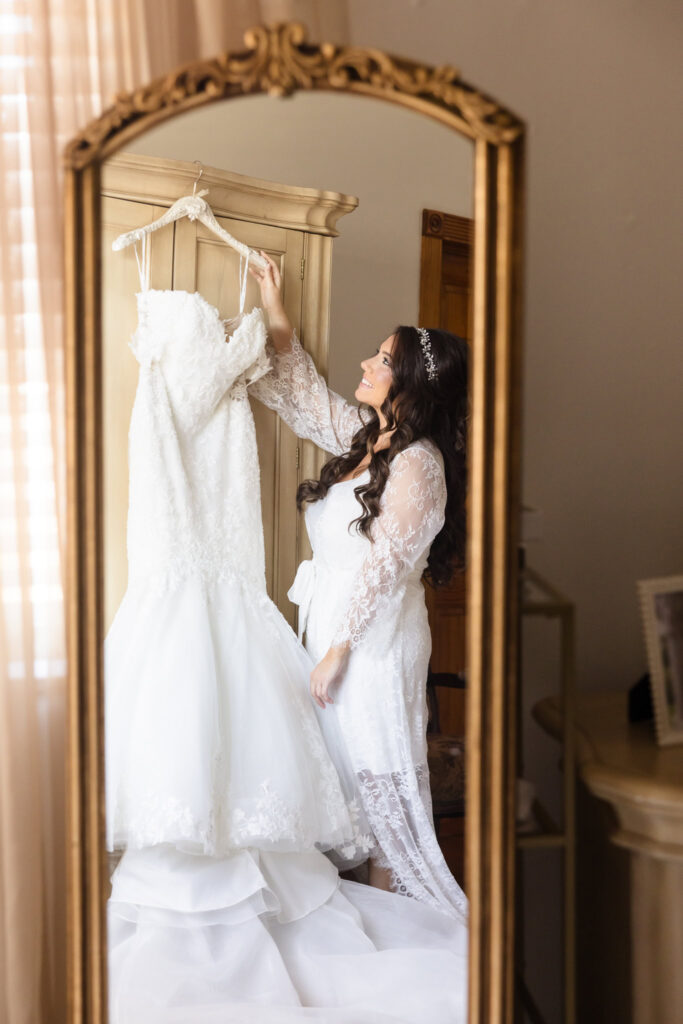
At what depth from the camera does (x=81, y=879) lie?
134 cm

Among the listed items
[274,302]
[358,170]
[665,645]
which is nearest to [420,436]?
[274,302]

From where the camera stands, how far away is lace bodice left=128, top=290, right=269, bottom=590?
1.36m

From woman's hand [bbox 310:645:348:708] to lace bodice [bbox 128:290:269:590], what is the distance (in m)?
0.17

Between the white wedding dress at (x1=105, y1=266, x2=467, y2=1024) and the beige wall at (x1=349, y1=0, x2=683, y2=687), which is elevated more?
the beige wall at (x1=349, y1=0, x2=683, y2=687)

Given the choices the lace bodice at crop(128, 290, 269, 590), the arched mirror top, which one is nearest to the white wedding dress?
the lace bodice at crop(128, 290, 269, 590)

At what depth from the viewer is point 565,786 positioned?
56.5 inches

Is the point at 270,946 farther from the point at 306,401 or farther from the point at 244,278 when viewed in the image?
the point at 244,278

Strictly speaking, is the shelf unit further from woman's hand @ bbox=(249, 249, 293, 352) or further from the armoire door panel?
the armoire door panel

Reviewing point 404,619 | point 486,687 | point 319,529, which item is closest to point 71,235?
point 319,529

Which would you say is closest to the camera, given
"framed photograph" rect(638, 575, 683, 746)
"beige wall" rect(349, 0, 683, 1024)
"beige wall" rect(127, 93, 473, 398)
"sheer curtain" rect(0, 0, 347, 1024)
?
"beige wall" rect(127, 93, 473, 398)

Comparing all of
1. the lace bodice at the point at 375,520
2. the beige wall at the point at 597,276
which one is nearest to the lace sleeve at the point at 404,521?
the lace bodice at the point at 375,520

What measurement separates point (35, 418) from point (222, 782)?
2.27ft

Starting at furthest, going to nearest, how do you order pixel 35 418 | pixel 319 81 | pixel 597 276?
pixel 597 276 → pixel 35 418 → pixel 319 81

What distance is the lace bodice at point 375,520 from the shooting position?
1.37m
